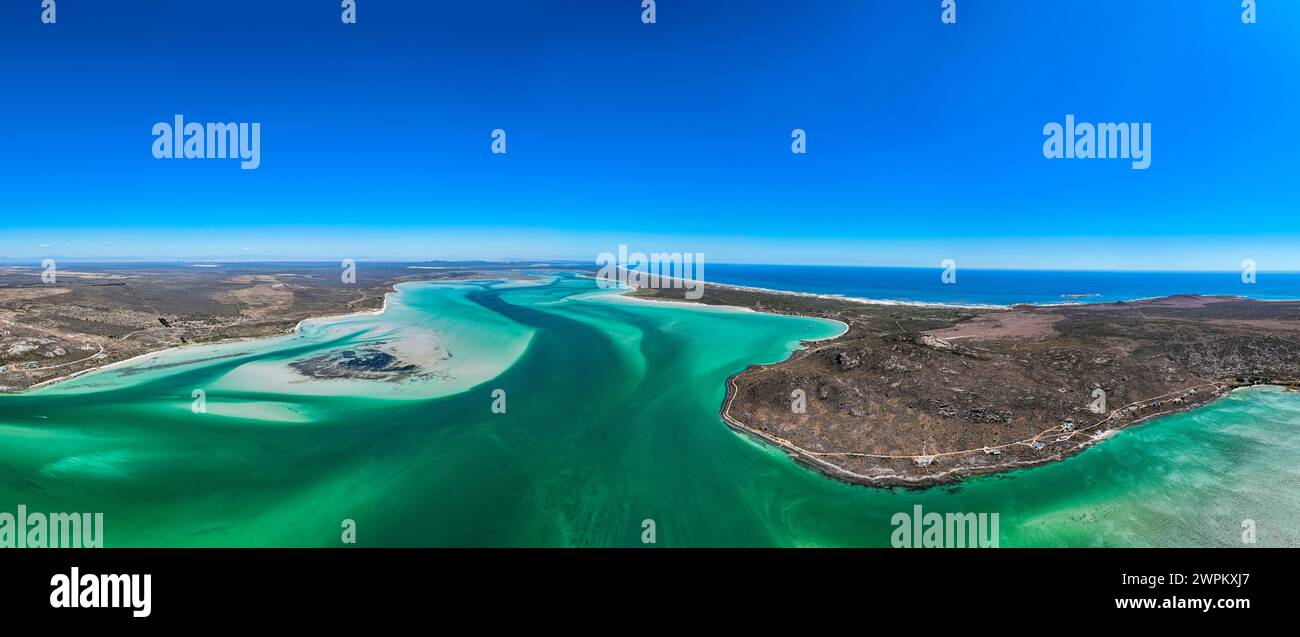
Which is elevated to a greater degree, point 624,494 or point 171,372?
point 171,372

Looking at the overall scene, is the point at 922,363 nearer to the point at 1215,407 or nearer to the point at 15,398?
the point at 1215,407

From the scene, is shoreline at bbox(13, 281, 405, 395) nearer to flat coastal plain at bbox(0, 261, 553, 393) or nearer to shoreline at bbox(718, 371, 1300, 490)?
flat coastal plain at bbox(0, 261, 553, 393)

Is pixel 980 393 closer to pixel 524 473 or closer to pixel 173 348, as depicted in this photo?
pixel 524 473

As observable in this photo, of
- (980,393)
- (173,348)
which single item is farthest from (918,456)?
(173,348)

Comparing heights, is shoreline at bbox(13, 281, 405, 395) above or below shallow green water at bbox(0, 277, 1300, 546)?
above

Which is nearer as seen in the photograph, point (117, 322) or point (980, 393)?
point (980, 393)

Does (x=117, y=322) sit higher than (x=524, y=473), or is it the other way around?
(x=117, y=322)

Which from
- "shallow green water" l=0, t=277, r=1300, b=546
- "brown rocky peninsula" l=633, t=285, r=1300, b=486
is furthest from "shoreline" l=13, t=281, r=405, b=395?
"brown rocky peninsula" l=633, t=285, r=1300, b=486

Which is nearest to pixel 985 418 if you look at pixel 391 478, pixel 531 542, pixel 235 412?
pixel 531 542
